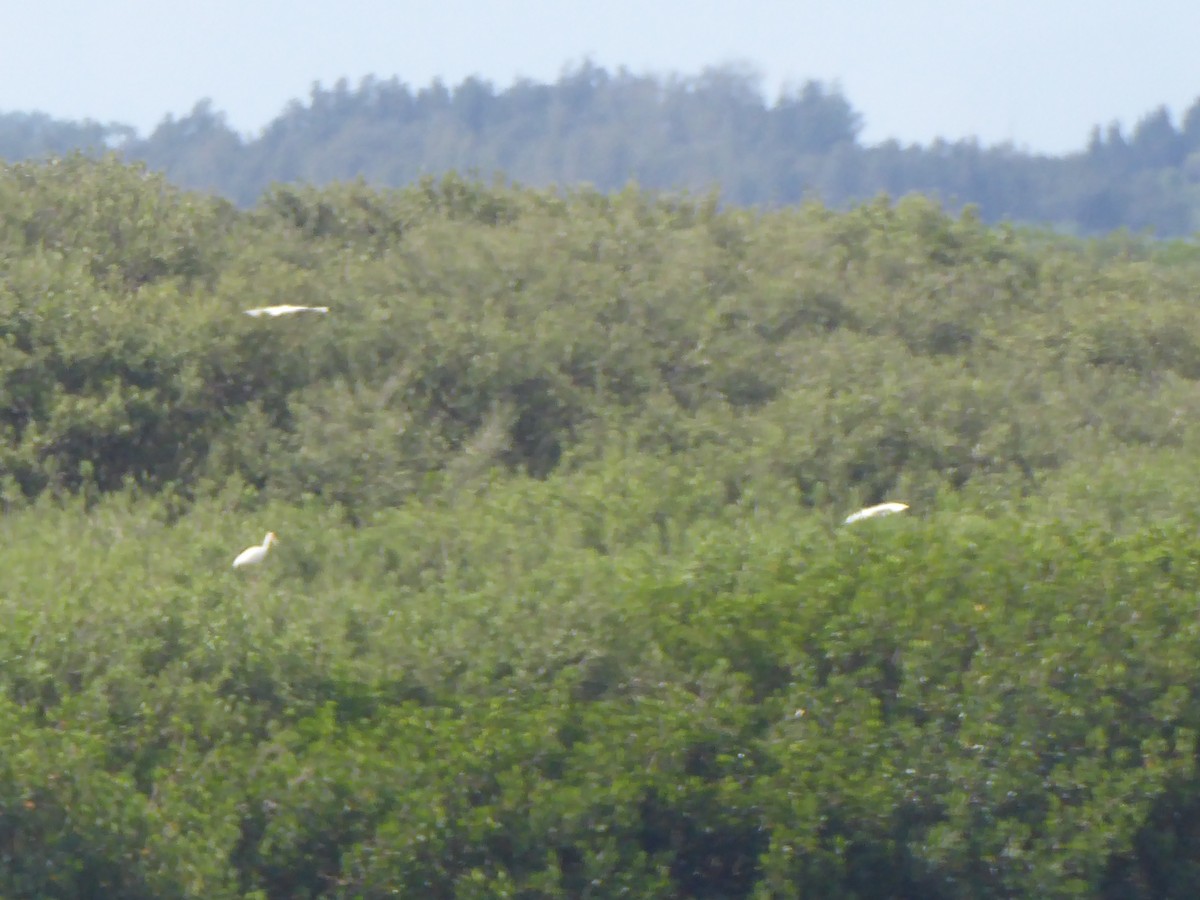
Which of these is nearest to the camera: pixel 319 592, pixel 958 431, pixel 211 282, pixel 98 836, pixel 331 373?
pixel 98 836

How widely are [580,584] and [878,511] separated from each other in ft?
5.57

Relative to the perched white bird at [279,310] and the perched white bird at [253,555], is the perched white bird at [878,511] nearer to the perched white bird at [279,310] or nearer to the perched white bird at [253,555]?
A: the perched white bird at [253,555]

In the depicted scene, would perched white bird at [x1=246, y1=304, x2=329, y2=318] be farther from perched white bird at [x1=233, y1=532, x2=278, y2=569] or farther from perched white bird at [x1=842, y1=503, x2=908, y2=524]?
perched white bird at [x1=842, y1=503, x2=908, y2=524]

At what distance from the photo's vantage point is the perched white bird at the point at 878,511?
22.6ft

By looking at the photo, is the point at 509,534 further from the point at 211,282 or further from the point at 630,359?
the point at 211,282

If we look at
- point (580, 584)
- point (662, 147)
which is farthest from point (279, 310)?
point (662, 147)

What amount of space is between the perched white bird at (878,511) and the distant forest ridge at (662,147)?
72.8 feet

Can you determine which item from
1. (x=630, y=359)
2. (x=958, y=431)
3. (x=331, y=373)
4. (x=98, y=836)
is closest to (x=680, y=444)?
(x=630, y=359)

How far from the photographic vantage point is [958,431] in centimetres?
828

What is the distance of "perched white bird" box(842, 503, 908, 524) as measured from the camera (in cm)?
688

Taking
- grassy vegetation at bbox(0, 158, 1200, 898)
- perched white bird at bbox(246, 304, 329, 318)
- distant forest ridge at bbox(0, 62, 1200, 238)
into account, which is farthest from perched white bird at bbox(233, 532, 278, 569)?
distant forest ridge at bbox(0, 62, 1200, 238)

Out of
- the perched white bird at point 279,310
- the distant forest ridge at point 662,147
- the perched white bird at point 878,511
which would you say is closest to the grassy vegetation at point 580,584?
the perched white bird at point 279,310

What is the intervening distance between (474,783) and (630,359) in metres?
4.11

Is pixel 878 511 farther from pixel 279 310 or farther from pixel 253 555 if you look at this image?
pixel 279 310
